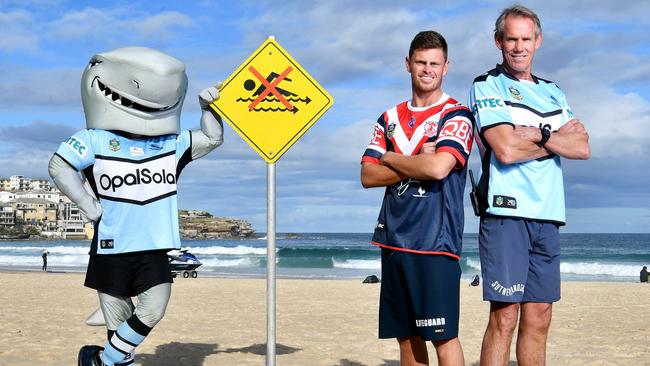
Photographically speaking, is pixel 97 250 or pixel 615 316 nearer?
pixel 97 250

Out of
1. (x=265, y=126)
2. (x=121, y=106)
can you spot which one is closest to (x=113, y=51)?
(x=121, y=106)

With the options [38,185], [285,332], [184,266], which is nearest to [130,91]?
[285,332]

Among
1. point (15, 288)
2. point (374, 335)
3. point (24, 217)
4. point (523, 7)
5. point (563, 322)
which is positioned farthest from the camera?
point (24, 217)

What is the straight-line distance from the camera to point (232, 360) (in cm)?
714

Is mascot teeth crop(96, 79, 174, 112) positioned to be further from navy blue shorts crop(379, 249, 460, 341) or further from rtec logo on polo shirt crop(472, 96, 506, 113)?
rtec logo on polo shirt crop(472, 96, 506, 113)

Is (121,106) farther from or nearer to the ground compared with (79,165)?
farther from the ground

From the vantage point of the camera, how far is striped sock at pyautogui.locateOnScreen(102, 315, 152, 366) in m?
4.80

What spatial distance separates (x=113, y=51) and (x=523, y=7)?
8.48 feet

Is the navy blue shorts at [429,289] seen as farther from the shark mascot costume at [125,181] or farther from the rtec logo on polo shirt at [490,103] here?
the shark mascot costume at [125,181]

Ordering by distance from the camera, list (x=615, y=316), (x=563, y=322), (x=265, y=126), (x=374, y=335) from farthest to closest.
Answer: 1. (x=615, y=316)
2. (x=563, y=322)
3. (x=374, y=335)
4. (x=265, y=126)

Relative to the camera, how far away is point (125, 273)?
482 centimetres

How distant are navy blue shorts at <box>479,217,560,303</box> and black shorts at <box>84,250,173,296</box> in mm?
2075

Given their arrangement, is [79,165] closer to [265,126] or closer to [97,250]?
[97,250]

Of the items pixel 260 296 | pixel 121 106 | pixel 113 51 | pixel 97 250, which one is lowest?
pixel 260 296
